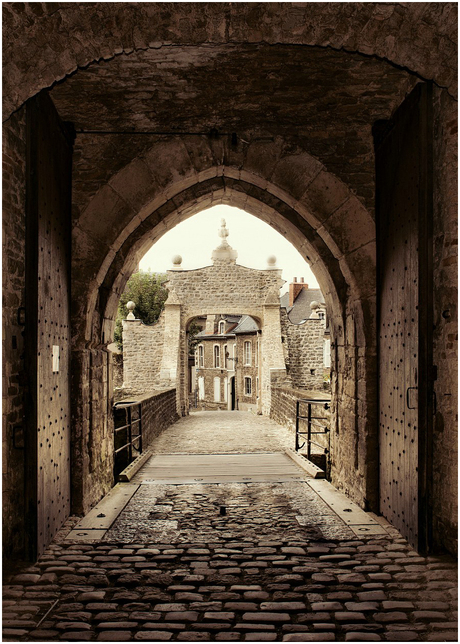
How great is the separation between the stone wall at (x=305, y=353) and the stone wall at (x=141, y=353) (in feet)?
15.1

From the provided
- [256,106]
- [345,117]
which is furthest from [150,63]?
→ [345,117]

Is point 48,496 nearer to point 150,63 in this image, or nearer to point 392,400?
point 392,400

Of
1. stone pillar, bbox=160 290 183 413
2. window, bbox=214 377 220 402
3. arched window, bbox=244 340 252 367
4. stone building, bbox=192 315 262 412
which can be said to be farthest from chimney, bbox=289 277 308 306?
stone pillar, bbox=160 290 183 413

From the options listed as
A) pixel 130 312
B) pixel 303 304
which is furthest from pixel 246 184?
pixel 303 304

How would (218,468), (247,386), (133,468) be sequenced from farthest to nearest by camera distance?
1. (247,386)
2. (218,468)
3. (133,468)

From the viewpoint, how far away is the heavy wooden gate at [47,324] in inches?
152

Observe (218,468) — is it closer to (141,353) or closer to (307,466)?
(307,466)

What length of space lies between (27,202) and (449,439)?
345 centimetres

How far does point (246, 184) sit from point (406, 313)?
9.78 ft

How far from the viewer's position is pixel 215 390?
1369 inches

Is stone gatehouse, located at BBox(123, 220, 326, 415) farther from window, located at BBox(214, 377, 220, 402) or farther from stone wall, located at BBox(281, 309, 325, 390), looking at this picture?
window, located at BBox(214, 377, 220, 402)

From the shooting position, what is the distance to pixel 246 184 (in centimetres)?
645

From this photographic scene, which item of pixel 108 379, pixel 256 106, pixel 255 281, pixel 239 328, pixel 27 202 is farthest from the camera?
pixel 239 328

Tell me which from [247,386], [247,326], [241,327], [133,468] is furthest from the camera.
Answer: [247,386]
